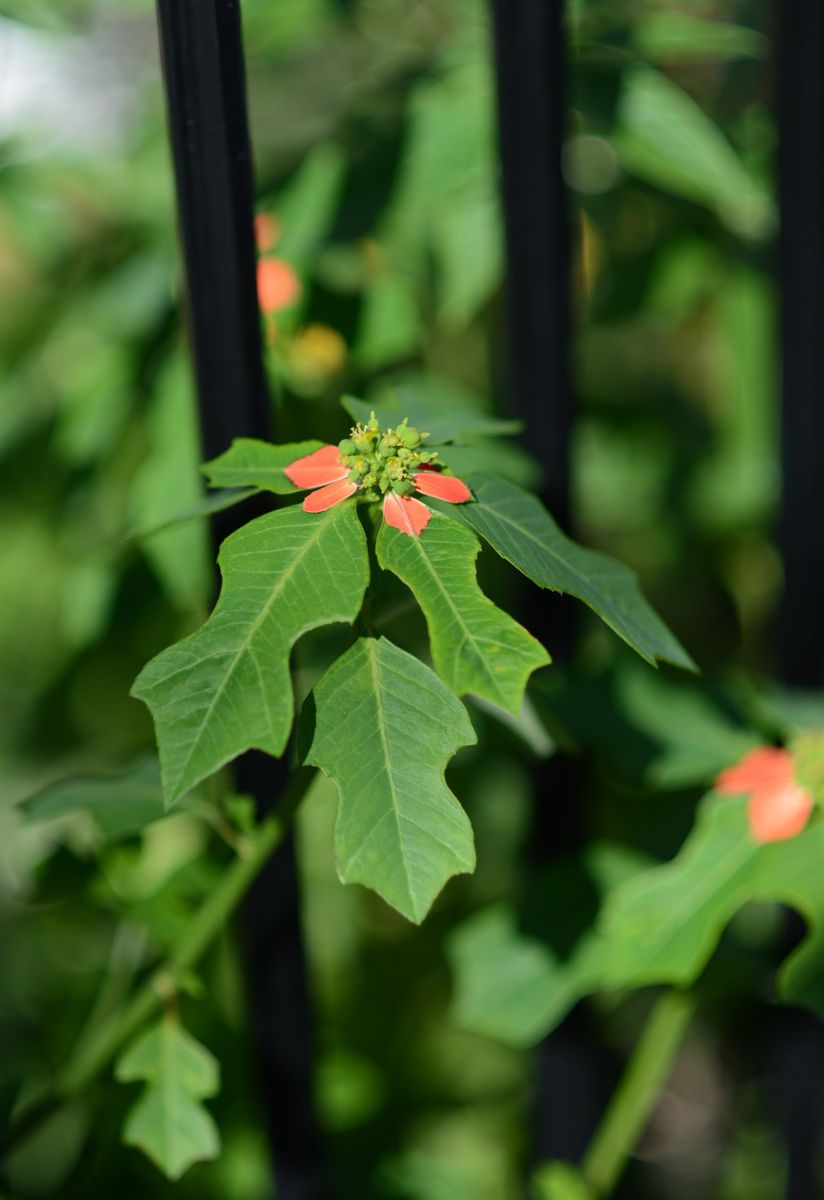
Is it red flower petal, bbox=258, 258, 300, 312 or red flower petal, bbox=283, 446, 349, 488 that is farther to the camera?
red flower petal, bbox=258, 258, 300, 312

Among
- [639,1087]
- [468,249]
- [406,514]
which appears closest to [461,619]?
[406,514]

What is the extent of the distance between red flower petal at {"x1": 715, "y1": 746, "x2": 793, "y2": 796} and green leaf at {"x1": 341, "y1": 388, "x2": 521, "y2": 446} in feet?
1.02

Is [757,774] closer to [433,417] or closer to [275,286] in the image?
[433,417]

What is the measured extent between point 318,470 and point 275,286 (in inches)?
18.0

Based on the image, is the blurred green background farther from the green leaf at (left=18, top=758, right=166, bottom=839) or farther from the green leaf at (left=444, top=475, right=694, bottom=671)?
the green leaf at (left=444, top=475, right=694, bottom=671)

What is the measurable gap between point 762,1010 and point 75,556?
99 centimetres

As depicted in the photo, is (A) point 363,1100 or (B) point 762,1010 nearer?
(A) point 363,1100

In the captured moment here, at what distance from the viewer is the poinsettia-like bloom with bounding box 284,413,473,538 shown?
587mm

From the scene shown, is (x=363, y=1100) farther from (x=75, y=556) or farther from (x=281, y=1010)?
(x=75, y=556)

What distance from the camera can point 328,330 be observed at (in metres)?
1.06

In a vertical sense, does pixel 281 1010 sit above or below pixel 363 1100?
above

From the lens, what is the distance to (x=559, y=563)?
24.4 inches

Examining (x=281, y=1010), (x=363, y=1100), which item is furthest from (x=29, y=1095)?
(x=281, y=1010)

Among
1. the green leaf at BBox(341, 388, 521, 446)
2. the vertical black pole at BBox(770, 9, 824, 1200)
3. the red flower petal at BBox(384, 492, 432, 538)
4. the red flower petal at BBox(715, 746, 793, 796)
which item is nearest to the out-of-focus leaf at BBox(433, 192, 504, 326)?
the vertical black pole at BBox(770, 9, 824, 1200)
